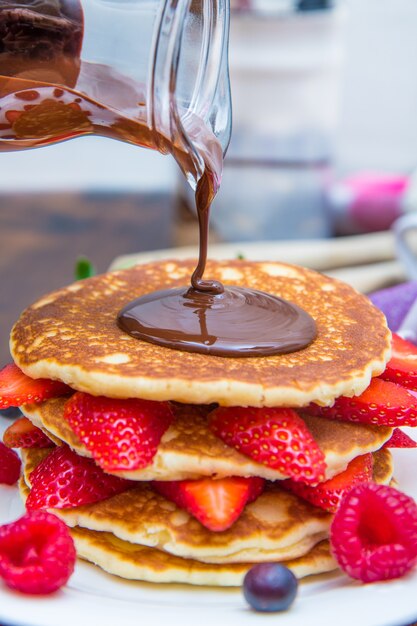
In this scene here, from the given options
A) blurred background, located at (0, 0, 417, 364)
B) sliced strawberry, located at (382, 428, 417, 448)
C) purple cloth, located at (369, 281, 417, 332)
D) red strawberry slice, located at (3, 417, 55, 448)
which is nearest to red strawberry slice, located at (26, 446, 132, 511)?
red strawberry slice, located at (3, 417, 55, 448)

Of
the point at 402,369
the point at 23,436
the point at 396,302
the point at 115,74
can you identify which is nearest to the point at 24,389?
the point at 23,436

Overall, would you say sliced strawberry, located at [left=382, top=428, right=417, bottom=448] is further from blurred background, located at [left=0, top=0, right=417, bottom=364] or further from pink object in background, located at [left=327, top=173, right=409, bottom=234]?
pink object in background, located at [left=327, top=173, right=409, bottom=234]

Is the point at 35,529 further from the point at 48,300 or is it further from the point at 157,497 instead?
the point at 48,300

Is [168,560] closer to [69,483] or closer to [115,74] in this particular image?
[69,483]

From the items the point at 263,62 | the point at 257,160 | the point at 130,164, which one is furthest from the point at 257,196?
the point at 130,164

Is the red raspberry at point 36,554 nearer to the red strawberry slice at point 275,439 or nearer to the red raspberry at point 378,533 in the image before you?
the red strawberry slice at point 275,439

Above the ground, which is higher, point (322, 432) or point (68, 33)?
point (68, 33)
